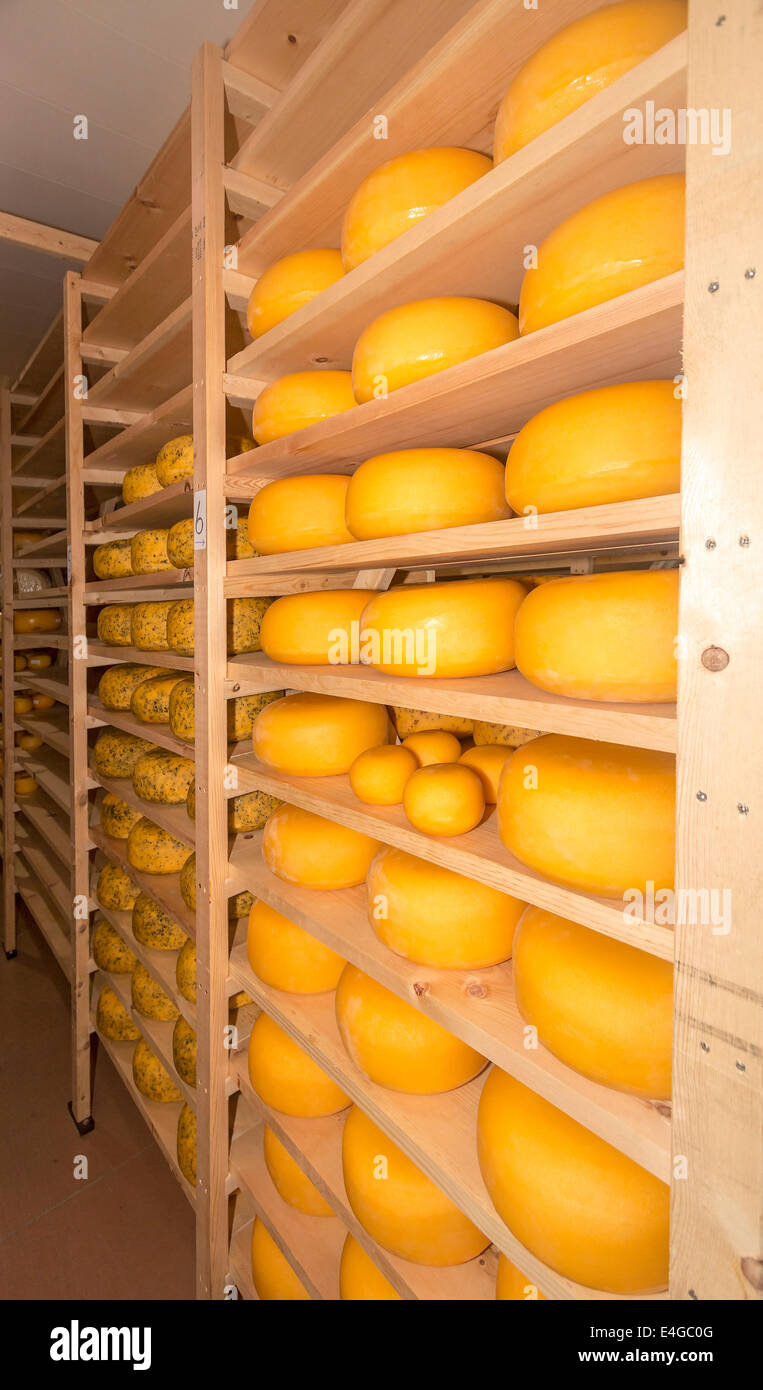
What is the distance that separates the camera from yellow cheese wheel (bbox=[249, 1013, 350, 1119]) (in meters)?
1.16

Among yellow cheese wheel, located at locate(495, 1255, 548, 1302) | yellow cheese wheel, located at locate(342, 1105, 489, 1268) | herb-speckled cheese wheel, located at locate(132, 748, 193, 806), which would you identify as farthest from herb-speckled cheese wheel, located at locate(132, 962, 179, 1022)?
yellow cheese wheel, located at locate(495, 1255, 548, 1302)

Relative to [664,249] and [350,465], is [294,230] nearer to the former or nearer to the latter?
[350,465]

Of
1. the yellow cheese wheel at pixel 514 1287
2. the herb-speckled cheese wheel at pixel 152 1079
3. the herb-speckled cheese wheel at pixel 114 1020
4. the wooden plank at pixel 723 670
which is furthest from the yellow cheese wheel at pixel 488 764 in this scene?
the herb-speckled cheese wheel at pixel 114 1020

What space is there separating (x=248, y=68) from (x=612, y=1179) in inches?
74.7

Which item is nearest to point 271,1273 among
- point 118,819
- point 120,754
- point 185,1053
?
point 185,1053

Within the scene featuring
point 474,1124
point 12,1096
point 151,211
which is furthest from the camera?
point 12,1096

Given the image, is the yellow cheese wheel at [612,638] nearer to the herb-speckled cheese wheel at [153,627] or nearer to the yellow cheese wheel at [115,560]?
the herb-speckled cheese wheel at [153,627]

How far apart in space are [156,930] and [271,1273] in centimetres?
85

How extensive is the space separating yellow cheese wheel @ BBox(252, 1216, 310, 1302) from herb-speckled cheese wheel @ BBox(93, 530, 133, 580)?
168cm

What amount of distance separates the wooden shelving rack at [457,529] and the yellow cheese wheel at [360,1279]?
93 mm

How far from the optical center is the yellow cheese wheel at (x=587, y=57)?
0.59 metres

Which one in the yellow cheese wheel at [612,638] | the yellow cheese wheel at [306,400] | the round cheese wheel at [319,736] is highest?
the yellow cheese wheel at [306,400]

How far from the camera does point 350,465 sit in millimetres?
1166
